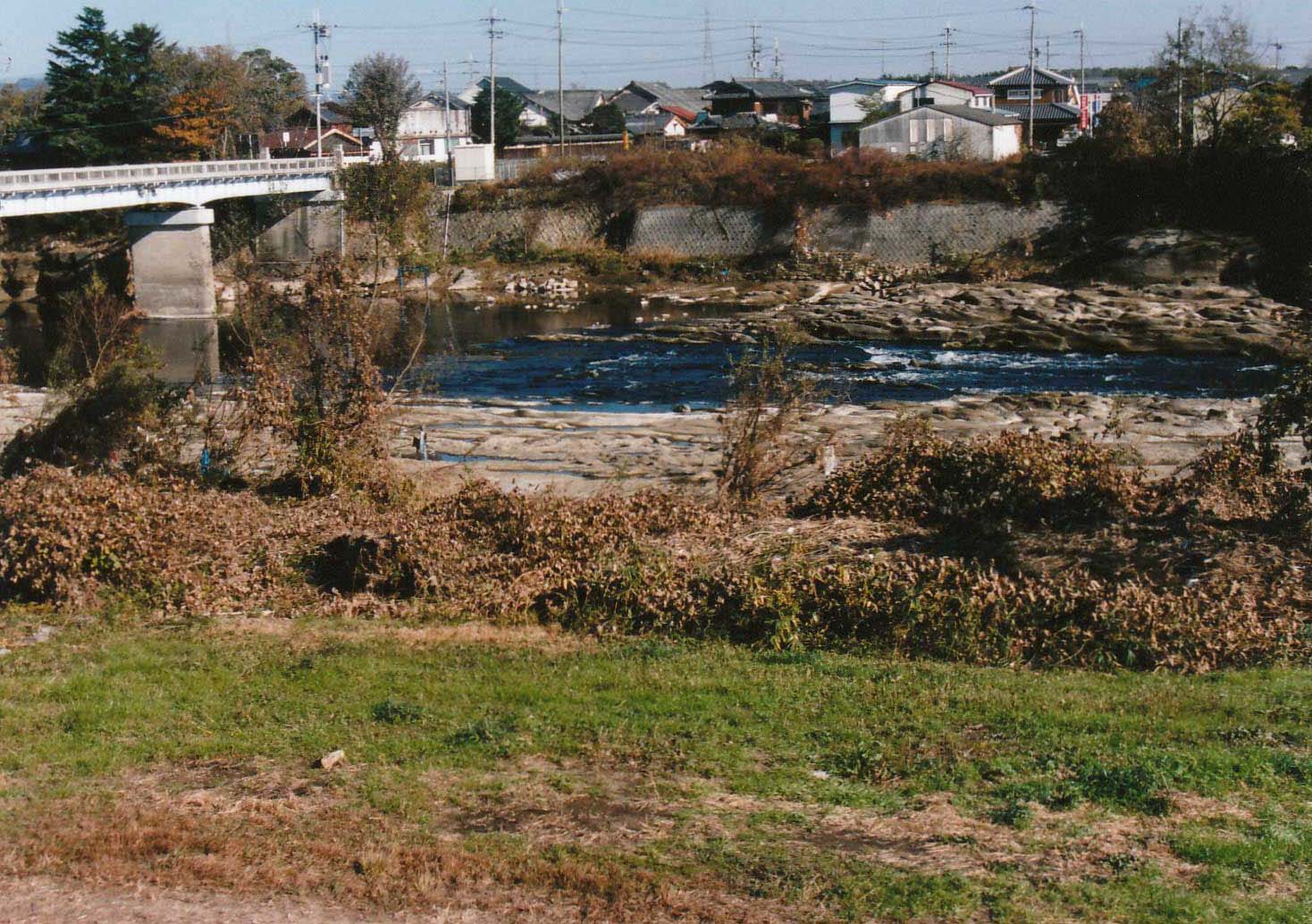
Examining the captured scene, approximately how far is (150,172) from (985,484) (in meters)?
36.5

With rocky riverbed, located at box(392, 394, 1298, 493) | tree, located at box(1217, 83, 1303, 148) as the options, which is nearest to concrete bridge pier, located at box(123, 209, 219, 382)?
rocky riverbed, located at box(392, 394, 1298, 493)

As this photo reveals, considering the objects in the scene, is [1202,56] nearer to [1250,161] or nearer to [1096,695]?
[1250,161]

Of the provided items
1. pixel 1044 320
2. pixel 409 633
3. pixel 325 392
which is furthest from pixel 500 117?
pixel 409 633

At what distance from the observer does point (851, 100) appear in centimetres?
6388

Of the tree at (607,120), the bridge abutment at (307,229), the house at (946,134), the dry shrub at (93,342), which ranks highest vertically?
the tree at (607,120)

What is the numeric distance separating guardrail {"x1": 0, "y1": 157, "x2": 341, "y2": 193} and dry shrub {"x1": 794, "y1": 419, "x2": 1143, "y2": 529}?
30.6 metres

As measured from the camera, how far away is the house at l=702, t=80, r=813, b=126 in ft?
244

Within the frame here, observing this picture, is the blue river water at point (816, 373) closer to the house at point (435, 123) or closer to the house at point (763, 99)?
the house at point (435, 123)

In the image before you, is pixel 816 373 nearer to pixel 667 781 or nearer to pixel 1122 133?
pixel 667 781

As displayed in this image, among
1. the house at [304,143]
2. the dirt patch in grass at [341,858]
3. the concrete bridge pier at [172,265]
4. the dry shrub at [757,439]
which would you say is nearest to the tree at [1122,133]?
the concrete bridge pier at [172,265]

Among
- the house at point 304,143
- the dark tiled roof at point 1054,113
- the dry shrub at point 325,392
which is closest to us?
the dry shrub at point 325,392

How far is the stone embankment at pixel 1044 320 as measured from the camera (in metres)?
32.3

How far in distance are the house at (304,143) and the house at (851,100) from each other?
21604mm

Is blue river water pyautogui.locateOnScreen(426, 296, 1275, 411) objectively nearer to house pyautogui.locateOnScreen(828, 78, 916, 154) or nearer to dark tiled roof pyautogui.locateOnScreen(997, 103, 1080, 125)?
house pyautogui.locateOnScreen(828, 78, 916, 154)
